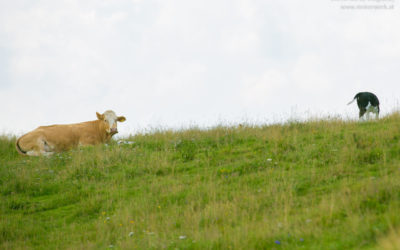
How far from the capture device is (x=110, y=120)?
673 inches

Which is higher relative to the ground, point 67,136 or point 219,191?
point 67,136

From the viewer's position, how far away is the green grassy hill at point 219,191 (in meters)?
6.83

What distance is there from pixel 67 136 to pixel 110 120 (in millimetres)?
1744

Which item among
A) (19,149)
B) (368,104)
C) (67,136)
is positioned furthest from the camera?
(368,104)

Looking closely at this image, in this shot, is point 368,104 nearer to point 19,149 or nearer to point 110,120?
point 110,120

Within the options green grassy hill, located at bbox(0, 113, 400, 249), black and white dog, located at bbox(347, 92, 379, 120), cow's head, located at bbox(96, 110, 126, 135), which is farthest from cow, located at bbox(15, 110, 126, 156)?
black and white dog, located at bbox(347, 92, 379, 120)

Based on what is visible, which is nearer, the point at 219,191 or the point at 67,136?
the point at 219,191

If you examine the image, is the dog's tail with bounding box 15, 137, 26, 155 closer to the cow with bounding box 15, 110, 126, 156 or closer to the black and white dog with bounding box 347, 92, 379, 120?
the cow with bounding box 15, 110, 126, 156

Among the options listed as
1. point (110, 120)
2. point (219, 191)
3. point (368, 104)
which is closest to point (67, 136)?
point (110, 120)

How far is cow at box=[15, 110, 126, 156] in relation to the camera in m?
16.1

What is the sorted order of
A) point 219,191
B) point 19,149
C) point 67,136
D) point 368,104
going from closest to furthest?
point 219,191
point 19,149
point 67,136
point 368,104

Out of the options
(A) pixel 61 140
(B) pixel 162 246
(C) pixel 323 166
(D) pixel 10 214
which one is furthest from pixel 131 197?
(A) pixel 61 140

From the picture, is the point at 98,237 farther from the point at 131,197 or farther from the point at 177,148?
the point at 177,148

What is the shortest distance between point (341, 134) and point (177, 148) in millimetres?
4925
